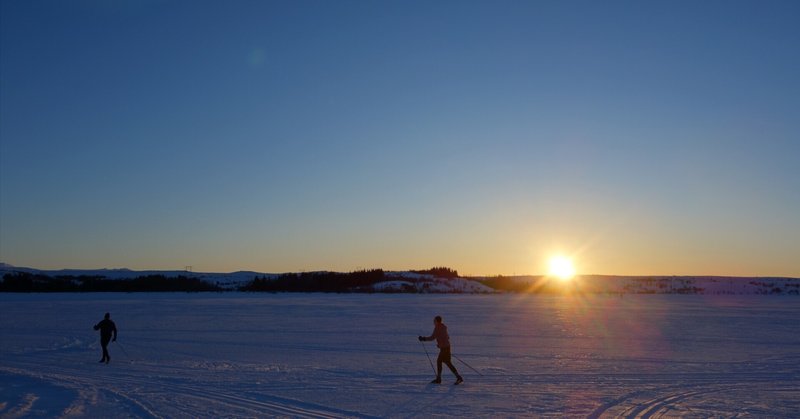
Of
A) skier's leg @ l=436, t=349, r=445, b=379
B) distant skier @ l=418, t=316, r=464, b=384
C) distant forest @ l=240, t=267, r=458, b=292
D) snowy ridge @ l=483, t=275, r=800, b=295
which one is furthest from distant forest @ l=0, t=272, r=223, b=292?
skier's leg @ l=436, t=349, r=445, b=379

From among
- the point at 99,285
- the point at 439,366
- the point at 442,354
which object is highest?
the point at 99,285

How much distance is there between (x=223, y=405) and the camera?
37.4ft

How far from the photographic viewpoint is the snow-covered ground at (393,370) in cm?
1140

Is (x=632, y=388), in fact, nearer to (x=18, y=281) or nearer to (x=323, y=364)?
(x=323, y=364)

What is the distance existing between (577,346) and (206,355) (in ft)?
36.4

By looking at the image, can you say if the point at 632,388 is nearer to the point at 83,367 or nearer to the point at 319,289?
the point at 83,367

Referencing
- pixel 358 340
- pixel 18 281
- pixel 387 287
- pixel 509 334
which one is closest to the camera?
pixel 358 340

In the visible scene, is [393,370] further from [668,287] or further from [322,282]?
[668,287]

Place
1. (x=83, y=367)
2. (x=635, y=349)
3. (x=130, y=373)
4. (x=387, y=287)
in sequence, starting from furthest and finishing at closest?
1. (x=387, y=287)
2. (x=635, y=349)
3. (x=83, y=367)
4. (x=130, y=373)

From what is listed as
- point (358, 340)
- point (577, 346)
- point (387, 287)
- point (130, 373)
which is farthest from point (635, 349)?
point (387, 287)

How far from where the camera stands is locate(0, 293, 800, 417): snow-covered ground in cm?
1140

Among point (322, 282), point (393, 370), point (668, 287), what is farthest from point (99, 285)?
point (668, 287)

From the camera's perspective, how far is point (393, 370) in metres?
15.9

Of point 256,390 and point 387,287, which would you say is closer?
point 256,390
